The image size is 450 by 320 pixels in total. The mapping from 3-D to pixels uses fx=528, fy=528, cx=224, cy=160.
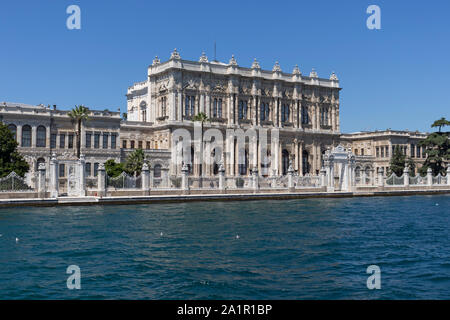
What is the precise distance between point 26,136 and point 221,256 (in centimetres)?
3940

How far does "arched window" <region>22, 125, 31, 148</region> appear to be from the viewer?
162 feet

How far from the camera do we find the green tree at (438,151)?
203 ft

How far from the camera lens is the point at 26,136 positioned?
4941 cm

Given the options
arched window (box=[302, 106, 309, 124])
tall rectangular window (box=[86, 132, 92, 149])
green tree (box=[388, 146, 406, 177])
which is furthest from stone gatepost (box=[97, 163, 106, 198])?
green tree (box=[388, 146, 406, 177])

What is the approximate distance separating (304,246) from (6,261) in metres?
8.83

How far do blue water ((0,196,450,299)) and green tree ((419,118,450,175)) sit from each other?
3943 centimetres

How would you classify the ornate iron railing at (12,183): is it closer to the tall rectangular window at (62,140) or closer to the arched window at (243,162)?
the tall rectangular window at (62,140)

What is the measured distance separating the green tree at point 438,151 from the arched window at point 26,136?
144 ft

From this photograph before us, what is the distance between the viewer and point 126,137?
190 ft

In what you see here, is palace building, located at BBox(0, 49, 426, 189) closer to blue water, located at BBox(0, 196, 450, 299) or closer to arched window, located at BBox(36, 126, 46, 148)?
arched window, located at BBox(36, 126, 46, 148)

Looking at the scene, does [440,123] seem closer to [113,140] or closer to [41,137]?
[113,140]

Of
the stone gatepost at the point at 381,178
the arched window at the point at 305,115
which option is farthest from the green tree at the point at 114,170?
the arched window at the point at 305,115

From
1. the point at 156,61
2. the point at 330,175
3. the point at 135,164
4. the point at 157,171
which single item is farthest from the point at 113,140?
the point at 330,175

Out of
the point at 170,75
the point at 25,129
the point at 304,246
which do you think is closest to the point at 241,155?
the point at 170,75
